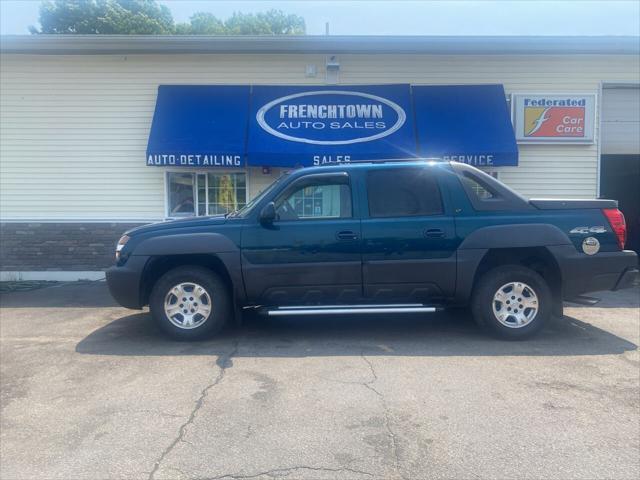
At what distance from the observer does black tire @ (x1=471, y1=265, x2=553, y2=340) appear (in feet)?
20.7

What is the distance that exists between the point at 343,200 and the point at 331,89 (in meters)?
5.00

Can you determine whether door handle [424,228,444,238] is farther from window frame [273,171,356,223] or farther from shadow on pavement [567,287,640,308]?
shadow on pavement [567,287,640,308]

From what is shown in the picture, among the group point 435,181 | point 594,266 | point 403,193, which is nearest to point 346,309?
point 403,193

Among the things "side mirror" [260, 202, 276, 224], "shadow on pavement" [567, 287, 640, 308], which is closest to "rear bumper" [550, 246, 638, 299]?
"shadow on pavement" [567, 287, 640, 308]

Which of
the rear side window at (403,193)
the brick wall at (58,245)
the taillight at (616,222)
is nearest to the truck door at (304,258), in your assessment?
the rear side window at (403,193)

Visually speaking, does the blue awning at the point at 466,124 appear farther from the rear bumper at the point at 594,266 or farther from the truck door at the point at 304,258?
the truck door at the point at 304,258

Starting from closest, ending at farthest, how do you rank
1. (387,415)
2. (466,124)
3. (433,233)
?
1. (387,415)
2. (433,233)
3. (466,124)

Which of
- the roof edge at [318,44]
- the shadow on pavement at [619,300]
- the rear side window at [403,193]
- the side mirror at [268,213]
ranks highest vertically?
the roof edge at [318,44]

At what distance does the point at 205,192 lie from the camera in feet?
36.3

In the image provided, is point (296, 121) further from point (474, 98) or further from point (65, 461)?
point (65, 461)

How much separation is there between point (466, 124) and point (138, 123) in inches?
245

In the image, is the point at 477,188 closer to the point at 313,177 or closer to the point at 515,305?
the point at 515,305

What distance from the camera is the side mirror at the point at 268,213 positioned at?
6168 millimetres

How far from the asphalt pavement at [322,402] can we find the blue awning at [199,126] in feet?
12.5
